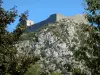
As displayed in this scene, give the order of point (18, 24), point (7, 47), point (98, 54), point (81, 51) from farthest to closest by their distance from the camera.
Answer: point (81, 51) → point (98, 54) → point (18, 24) → point (7, 47)

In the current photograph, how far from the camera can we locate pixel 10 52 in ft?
52.5

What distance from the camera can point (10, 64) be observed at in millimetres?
16141

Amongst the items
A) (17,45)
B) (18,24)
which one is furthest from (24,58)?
(18,24)

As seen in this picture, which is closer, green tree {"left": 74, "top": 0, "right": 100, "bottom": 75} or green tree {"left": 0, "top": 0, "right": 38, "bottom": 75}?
green tree {"left": 0, "top": 0, "right": 38, "bottom": 75}

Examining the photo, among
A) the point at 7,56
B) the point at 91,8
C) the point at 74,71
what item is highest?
the point at 91,8

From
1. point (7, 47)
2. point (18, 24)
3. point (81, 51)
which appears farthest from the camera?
point (81, 51)

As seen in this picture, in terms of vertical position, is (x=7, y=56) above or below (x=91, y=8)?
below

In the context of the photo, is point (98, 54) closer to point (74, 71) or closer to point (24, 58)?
point (74, 71)

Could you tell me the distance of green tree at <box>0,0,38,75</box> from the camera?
15953 mm

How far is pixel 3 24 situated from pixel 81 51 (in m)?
8.37

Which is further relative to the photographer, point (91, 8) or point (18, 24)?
point (91, 8)

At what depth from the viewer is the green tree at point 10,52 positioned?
52.3 feet

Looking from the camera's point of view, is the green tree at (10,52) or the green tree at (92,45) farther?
the green tree at (92,45)

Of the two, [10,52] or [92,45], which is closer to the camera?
[10,52]
